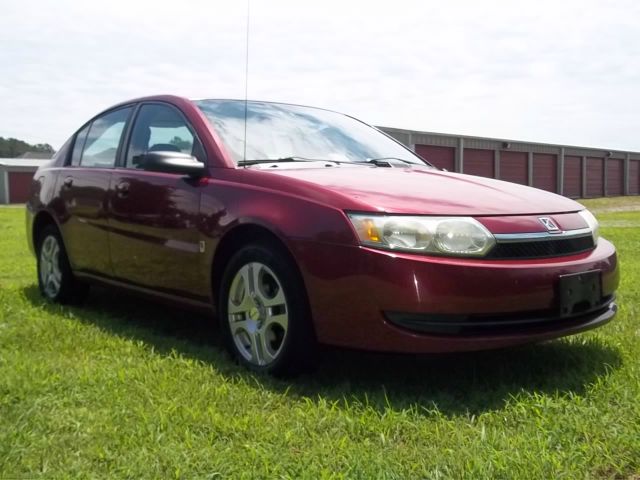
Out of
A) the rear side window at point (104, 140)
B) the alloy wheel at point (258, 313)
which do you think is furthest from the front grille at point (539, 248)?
the rear side window at point (104, 140)

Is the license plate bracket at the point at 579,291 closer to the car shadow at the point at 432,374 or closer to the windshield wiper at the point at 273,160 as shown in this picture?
the car shadow at the point at 432,374

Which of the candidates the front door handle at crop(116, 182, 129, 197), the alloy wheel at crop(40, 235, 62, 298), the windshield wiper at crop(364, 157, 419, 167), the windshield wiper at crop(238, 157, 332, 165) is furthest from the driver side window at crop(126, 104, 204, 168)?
the alloy wheel at crop(40, 235, 62, 298)

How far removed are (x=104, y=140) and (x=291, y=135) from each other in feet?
5.36

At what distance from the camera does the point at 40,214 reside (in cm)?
575

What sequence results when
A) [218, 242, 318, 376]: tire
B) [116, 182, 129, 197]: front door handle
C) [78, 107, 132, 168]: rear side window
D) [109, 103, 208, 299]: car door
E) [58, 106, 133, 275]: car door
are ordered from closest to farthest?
[218, 242, 318, 376]: tire
[109, 103, 208, 299]: car door
[116, 182, 129, 197]: front door handle
[58, 106, 133, 275]: car door
[78, 107, 132, 168]: rear side window

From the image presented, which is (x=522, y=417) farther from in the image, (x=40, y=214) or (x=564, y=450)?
(x=40, y=214)

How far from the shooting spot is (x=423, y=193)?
3395mm

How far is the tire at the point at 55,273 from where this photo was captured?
213 inches

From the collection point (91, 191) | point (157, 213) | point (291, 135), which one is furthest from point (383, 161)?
point (91, 191)

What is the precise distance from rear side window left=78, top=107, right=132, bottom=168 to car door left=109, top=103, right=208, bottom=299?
21 centimetres

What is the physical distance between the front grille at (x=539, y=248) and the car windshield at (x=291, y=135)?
53.4 inches

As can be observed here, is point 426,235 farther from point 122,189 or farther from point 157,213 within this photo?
point 122,189

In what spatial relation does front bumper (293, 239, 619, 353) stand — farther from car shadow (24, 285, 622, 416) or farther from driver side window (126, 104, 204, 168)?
driver side window (126, 104, 204, 168)

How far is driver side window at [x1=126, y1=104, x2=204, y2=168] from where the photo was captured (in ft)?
13.9
